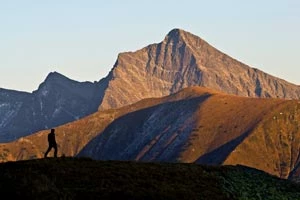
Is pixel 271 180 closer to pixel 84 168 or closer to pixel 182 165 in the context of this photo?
pixel 182 165

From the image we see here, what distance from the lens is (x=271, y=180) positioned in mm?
76312

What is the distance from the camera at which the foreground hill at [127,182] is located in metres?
52.7

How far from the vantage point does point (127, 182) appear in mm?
58344

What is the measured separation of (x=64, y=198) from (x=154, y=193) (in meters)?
9.19

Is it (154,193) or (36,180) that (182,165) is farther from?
(36,180)

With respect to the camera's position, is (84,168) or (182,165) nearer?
(84,168)

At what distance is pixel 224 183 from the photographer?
67.3 metres

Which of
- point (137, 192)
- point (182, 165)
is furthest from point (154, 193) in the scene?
point (182, 165)

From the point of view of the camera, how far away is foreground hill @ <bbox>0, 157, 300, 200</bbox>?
5272 centimetres

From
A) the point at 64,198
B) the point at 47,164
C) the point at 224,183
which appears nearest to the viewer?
the point at 64,198

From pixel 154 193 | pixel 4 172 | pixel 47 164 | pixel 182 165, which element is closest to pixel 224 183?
pixel 182 165

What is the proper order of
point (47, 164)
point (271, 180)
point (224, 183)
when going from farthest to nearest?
→ point (271, 180)
point (224, 183)
point (47, 164)

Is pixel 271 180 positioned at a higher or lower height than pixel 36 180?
lower

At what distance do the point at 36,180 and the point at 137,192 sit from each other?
909 centimetres
